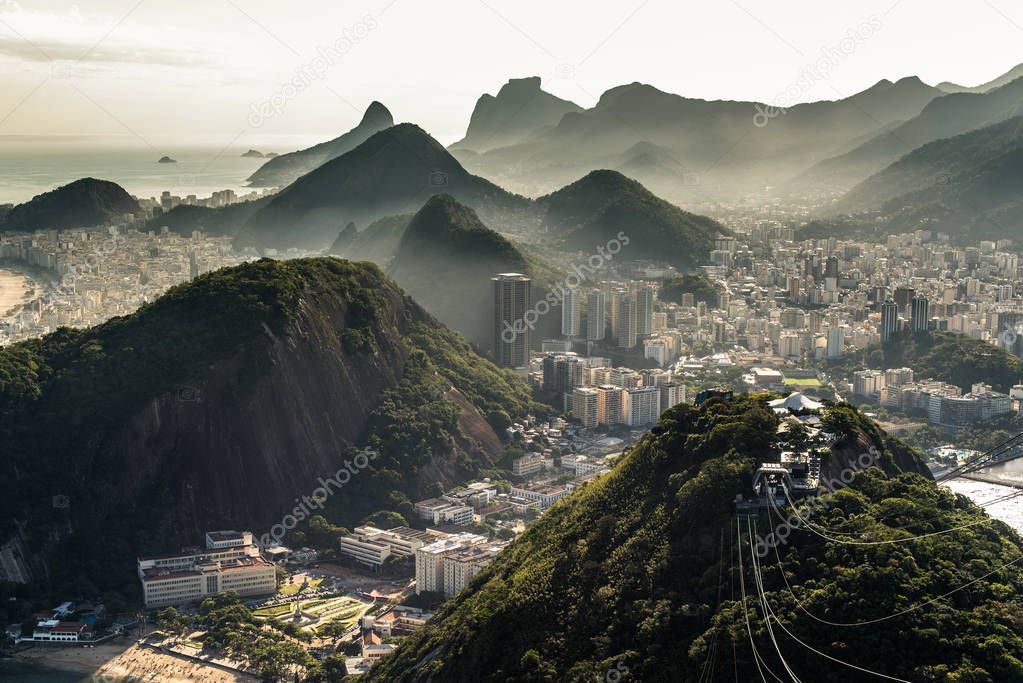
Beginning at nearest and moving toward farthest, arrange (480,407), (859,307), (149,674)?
(149,674), (480,407), (859,307)

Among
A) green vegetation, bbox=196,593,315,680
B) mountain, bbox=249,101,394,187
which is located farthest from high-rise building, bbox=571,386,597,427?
mountain, bbox=249,101,394,187

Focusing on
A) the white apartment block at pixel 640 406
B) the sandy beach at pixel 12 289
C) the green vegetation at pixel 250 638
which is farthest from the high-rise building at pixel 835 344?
the green vegetation at pixel 250 638

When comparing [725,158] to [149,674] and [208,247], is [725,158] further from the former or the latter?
[149,674]

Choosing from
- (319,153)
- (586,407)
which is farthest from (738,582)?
(319,153)

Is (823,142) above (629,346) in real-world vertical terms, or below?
above

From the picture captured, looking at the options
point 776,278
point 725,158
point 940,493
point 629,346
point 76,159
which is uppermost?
point 725,158

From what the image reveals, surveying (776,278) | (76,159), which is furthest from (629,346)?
(76,159)

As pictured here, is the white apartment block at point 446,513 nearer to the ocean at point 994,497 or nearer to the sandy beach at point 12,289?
the ocean at point 994,497
